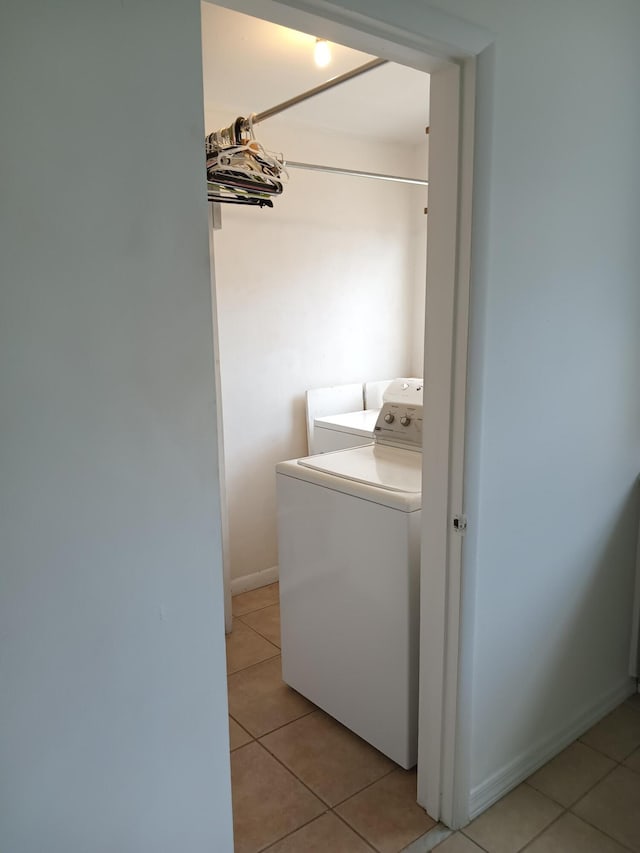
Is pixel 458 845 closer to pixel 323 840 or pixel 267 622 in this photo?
pixel 323 840

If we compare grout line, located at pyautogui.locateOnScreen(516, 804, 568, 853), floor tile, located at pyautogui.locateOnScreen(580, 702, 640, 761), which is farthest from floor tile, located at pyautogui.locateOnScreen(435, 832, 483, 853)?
floor tile, located at pyautogui.locateOnScreen(580, 702, 640, 761)

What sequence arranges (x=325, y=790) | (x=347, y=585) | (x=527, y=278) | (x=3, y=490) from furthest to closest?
1. (x=347, y=585)
2. (x=325, y=790)
3. (x=527, y=278)
4. (x=3, y=490)

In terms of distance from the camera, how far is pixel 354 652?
2098 millimetres

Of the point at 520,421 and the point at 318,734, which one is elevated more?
the point at 520,421

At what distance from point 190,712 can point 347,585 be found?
1.00m

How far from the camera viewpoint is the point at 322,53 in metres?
2.24

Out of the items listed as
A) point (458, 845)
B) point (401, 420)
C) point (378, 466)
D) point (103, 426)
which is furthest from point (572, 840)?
point (103, 426)

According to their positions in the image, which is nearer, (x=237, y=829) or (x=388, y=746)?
(x=237, y=829)

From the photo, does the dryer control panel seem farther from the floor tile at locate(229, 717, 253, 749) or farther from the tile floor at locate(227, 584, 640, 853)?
the floor tile at locate(229, 717, 253, 749)

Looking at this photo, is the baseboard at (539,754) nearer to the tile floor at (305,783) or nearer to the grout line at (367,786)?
the tile floor at (305,783)

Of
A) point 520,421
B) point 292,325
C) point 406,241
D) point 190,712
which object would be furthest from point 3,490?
point 406,241

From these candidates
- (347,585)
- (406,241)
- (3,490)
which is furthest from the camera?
(406,241)

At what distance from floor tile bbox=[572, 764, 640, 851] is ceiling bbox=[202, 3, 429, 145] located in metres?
2.61

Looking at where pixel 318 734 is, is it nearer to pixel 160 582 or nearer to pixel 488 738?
pixel 488 738
